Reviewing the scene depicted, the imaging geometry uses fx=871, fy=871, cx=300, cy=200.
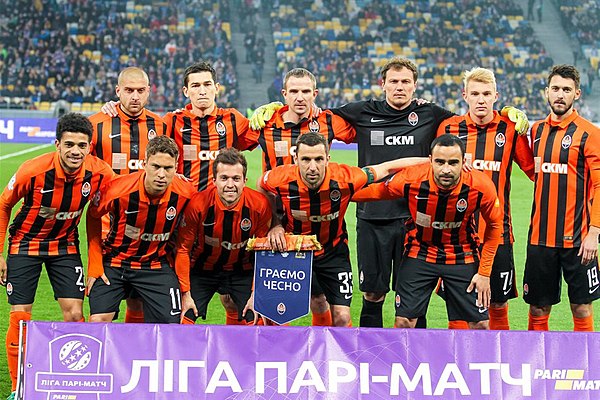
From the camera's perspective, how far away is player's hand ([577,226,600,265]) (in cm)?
571

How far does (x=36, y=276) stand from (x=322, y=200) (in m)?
1.85

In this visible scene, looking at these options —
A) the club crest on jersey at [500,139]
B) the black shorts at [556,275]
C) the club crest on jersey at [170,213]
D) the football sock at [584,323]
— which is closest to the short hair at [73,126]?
the club crest on jersey at [170,213]

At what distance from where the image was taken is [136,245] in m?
5.48

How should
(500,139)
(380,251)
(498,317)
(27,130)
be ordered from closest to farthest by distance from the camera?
1. (500,139)
2. (380,251)
3. (498,317)
4. (27,130)

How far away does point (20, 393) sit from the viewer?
14.4ft

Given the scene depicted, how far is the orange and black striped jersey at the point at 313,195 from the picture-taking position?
5500 millimetres

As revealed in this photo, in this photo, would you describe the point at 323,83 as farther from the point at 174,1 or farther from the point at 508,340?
the point at 508,340

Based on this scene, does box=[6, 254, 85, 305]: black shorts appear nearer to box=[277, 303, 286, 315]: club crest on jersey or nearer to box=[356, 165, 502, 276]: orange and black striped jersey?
box=[277, 303, 286, 315]: club crest on jersey

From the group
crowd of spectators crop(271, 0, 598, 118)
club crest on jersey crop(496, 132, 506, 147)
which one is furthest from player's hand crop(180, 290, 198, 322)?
crowd of spectators crop(271, 0, 598, 118)

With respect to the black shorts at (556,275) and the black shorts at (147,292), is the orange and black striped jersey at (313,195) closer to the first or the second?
the black shorts at (147,292)

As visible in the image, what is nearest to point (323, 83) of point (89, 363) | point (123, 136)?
point (123, 136)

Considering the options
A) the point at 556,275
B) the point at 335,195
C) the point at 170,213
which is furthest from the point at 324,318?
the point at 556,275

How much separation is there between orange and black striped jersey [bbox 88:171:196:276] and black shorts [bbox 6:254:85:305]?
5.3 inches

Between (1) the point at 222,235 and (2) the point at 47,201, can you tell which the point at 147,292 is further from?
(2) the point at 47,201
